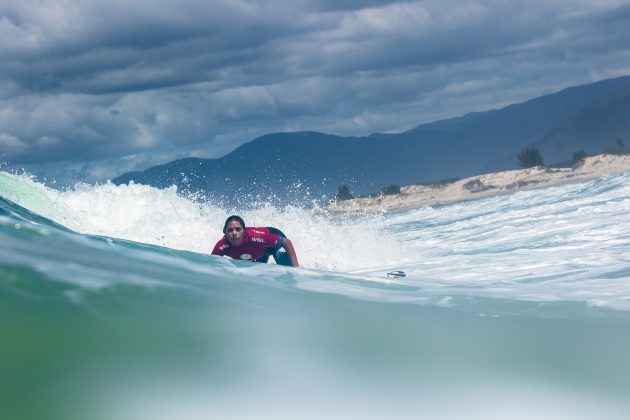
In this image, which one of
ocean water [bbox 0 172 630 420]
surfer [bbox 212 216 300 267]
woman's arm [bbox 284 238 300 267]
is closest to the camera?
ocean water [bbox 0 172 630 420]

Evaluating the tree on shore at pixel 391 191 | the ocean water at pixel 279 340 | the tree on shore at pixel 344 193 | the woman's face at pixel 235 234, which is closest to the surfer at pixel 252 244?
the woman's face at pixel 235 234

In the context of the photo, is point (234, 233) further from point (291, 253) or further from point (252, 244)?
point (291, 253)

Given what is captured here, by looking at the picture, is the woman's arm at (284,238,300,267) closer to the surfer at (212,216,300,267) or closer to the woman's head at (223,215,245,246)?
the surfer at (212,216,300,267)

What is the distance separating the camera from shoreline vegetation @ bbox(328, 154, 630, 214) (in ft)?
196

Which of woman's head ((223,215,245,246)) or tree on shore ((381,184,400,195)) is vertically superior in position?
tree on shore ((381,184,400,195))

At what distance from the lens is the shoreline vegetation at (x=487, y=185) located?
196ft

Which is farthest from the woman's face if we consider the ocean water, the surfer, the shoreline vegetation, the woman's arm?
the shoreline vegetation

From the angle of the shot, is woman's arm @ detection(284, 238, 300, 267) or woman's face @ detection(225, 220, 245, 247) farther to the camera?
woman's arm @ detection(284, 238, 300, 267)

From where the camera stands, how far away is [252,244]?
32.8 ft

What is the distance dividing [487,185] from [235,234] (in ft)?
192

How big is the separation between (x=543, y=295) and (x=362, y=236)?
37.8 ft

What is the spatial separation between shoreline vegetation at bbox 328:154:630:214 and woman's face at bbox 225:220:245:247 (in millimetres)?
47029

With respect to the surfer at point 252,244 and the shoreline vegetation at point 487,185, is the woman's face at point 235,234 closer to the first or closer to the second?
the surfer at point 252,244

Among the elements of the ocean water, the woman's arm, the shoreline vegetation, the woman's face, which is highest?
the shoreline vegetation
